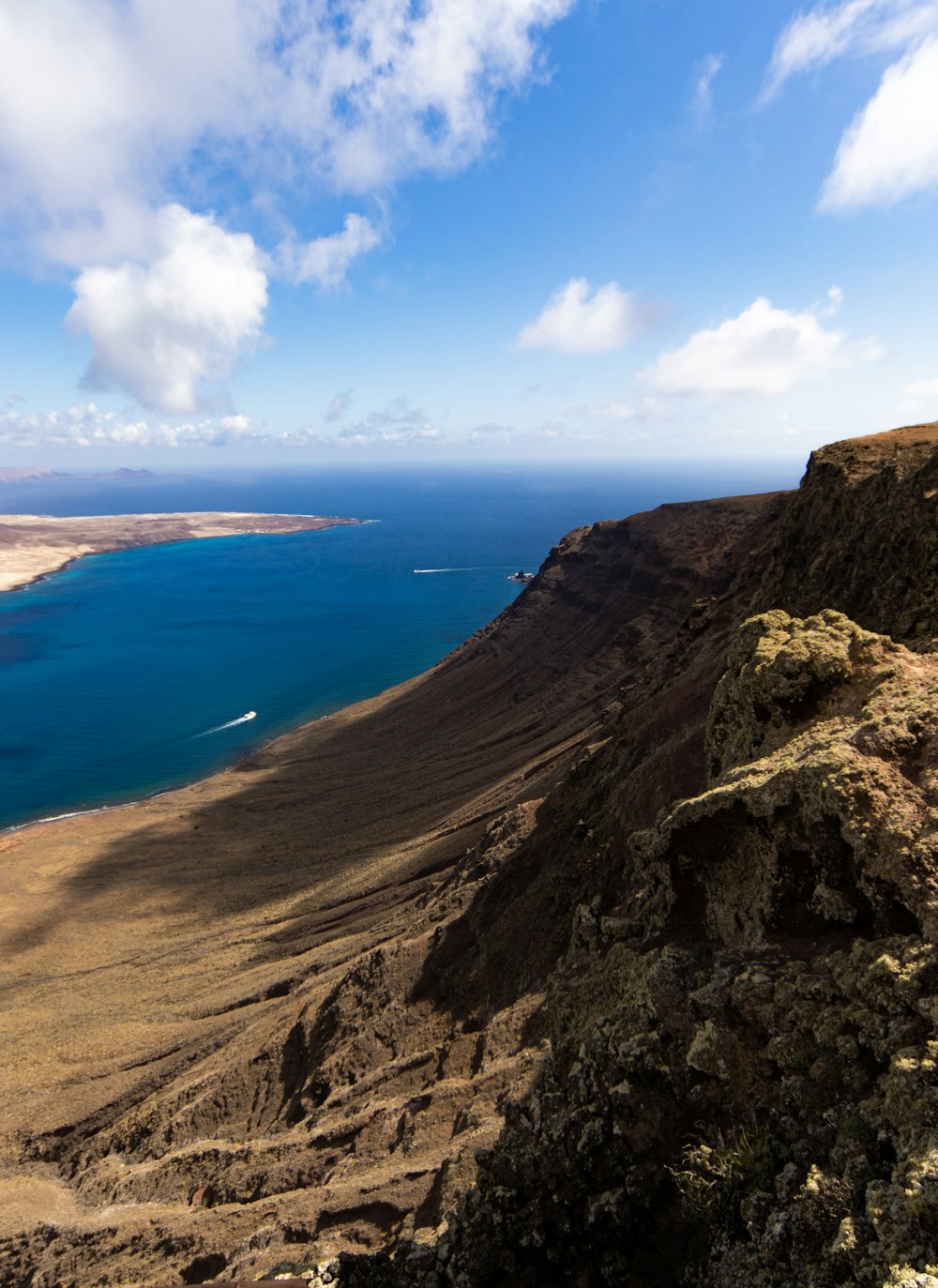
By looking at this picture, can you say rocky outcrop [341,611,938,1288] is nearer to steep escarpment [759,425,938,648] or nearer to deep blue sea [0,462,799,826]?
steep escarpment [759,425,938,648]

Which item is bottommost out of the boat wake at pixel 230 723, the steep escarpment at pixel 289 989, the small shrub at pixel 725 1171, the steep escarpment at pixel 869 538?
the boat wake at pixel 230 723

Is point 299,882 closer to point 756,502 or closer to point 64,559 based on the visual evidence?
point 756,502

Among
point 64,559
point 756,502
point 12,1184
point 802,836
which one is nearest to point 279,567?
point 64,559

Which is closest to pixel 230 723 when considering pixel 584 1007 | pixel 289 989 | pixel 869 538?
pixel 289 989

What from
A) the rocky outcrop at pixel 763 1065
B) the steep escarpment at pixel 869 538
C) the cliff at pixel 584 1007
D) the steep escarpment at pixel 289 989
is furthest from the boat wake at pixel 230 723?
the rocky outcrop at pixel 763 1065

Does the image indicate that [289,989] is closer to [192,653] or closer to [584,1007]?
[584,1007]

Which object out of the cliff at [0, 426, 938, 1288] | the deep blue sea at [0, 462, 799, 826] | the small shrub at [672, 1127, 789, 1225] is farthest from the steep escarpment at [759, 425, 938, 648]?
the deep blue sea at [0, 462, 799, 826]

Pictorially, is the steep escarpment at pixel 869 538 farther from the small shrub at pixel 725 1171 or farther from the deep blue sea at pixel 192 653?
the deep blue sea at pixel 192 653
